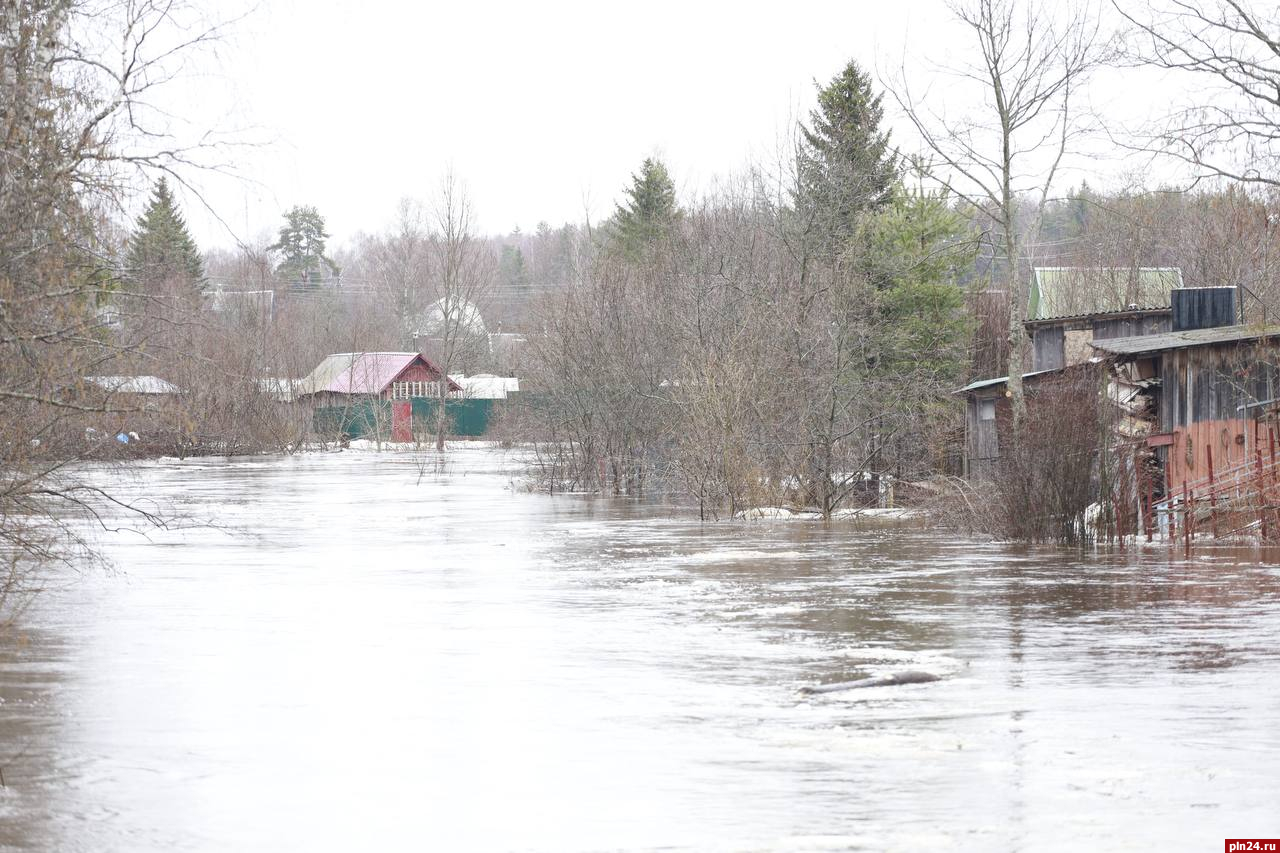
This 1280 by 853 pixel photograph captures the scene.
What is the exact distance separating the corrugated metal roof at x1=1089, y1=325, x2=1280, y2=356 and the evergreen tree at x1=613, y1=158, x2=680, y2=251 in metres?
49.3

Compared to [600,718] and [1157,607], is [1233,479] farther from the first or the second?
[600,718]

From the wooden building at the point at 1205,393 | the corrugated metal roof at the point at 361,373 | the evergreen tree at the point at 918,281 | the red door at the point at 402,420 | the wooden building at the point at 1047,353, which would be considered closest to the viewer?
the wooden building at the point at 1205,393

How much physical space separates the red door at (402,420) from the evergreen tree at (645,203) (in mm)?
19065

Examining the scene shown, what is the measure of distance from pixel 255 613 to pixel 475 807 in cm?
1021

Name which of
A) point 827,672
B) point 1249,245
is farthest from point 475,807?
point 1249,245

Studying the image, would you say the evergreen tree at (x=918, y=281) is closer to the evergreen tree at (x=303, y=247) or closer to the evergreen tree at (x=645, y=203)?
the evergreen tree at (x=645, y=203)

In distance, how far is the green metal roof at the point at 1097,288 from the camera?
187 ft

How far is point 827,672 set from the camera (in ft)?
47.2

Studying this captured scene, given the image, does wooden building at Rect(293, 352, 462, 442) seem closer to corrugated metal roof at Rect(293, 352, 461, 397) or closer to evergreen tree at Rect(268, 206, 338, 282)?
corrugated metal roof at Rect(293, 352, 461, 397)

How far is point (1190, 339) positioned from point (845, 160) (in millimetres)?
16971

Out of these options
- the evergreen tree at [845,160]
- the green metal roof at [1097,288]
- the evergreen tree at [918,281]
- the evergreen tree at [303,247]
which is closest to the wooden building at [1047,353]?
the evergreen tree at [918,281]

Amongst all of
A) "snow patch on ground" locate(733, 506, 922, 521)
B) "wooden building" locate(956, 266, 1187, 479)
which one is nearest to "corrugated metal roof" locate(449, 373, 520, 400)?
"wooden building" locate(956, 266, 1187, 479)

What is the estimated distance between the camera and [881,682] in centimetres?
1362

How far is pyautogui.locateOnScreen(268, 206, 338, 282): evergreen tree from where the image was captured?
144 meters
